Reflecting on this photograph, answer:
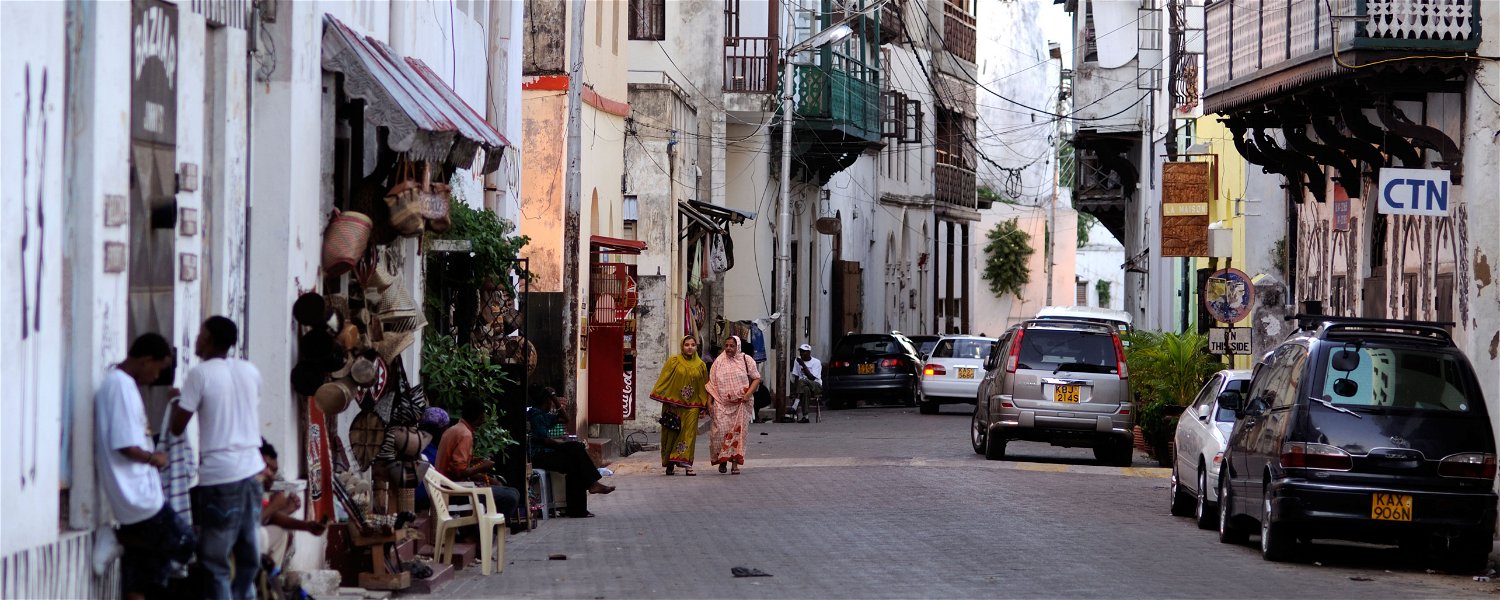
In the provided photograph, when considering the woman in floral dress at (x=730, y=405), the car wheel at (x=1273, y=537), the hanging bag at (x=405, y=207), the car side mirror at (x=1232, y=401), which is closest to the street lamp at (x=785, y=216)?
the woman in floral dress at (x=730, y=405)

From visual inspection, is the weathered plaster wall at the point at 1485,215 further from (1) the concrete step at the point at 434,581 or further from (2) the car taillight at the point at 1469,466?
(1) the concrete step at the point at 434,581

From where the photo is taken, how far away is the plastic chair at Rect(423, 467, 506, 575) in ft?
43.3

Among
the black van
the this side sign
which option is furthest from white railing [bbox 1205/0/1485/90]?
the black van

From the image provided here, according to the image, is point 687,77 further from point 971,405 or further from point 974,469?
point 974,469

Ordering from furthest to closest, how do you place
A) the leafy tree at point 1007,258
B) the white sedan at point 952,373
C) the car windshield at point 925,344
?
the leafy tree at point 1007,258 → the car windshield at point 925,344 → the white sedan at point 952,373

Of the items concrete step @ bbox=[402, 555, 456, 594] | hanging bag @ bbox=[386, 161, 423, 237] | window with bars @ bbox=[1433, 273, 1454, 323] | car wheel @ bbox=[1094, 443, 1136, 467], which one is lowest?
car wheel @ bbox=[1094, 443, 1136, 467]

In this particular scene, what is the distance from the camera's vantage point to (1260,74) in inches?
838

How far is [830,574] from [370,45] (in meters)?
4.69

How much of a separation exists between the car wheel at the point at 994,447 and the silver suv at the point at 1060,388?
0.02 meters

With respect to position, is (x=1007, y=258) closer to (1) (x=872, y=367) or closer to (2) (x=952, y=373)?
(1) (x=872, y=367)

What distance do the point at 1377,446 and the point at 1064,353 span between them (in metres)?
10.7

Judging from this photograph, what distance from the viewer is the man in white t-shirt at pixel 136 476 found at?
818 centimetres

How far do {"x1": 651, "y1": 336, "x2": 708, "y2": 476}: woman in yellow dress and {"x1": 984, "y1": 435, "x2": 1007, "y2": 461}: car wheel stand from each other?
405 cm

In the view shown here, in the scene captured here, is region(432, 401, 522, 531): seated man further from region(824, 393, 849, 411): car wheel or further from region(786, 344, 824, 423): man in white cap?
region(824, 393, 849, 411): car wheel
